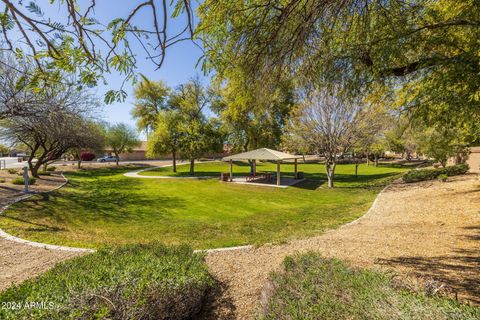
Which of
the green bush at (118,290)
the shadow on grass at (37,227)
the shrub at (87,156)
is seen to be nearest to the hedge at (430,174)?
the green bush at (118,290)

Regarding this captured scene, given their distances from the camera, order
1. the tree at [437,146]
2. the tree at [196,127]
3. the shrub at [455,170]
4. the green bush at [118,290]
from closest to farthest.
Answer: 1. the green bush at [118,290]
2. the tree at [437,146]
3. the shrub at [455,170]
4. the tree at [196,127]

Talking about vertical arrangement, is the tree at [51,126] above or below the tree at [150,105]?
below

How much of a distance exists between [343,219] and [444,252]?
14.0 feet

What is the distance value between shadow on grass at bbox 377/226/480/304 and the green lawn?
9.64ft

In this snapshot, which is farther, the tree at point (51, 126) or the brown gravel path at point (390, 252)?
the tree at point (51, 126)

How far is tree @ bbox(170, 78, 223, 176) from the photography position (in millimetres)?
25953

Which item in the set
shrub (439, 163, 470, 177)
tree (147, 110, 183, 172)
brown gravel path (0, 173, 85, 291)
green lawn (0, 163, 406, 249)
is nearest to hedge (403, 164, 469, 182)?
shrub (439, 163, 470, 177)

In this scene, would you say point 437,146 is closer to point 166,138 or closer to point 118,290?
point 118,290

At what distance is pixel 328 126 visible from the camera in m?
17.5

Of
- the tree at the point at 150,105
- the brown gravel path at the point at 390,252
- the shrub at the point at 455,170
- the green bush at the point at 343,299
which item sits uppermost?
the tree at the point at 150,105

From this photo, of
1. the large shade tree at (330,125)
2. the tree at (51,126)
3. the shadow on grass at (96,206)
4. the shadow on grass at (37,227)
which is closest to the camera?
the shadow on grass at (37,227)

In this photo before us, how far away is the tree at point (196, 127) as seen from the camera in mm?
25953

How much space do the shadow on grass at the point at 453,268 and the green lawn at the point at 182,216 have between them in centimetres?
294

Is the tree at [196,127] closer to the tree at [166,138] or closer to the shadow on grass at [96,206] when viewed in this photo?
the tree at [166,138]
